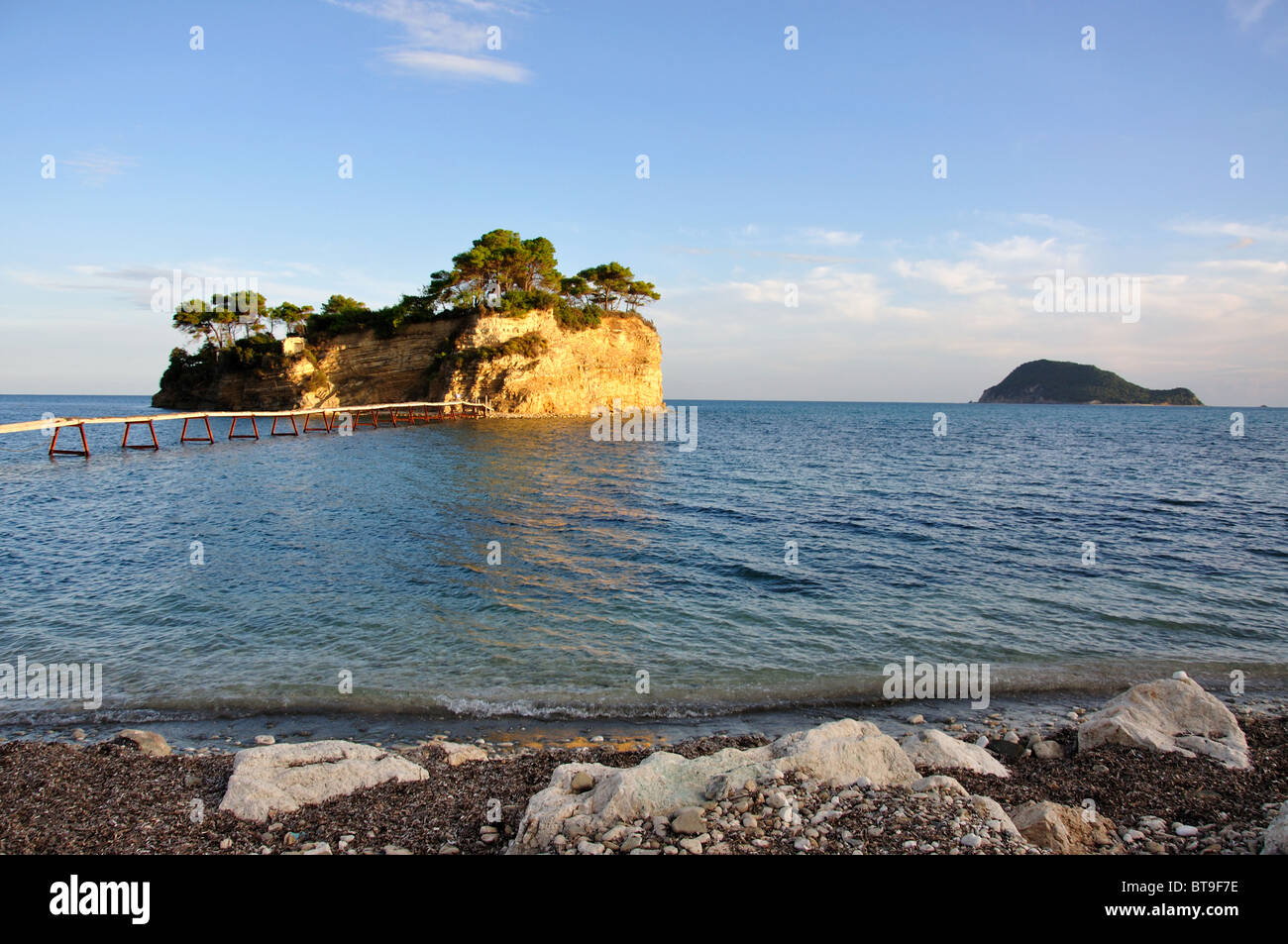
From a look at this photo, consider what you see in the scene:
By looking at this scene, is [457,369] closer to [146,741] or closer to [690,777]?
[146,741]

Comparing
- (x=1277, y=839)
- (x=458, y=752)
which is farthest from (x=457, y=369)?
(x=1277, y=839)

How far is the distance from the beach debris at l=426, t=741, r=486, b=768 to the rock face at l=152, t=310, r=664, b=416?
213ft

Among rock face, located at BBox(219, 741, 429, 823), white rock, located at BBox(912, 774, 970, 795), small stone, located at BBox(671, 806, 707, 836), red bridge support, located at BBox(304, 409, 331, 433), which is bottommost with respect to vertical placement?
rock face, located at BBox(219, 741, 429, 823)

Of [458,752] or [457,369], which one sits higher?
[457,369]

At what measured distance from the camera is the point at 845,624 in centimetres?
1246

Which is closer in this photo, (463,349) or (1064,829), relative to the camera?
(1064,829)

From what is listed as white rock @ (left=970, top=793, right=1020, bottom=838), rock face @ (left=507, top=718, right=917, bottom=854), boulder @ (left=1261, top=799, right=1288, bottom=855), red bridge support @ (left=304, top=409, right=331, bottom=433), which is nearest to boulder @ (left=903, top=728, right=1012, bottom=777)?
rock face @ (left=507, top=718, right=917, bottom=854)

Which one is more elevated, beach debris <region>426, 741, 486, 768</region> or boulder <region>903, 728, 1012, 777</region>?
boulder <region>903, 728, 1012, 777</region>

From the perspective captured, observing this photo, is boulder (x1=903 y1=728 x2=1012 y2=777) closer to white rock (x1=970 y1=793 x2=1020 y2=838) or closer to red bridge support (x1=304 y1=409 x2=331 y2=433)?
white rock (x1=970 y1=793 x2=1020 y2=838)

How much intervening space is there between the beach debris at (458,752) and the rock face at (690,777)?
1649mm

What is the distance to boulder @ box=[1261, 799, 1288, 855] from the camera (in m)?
4.69

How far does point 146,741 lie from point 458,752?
3.69m

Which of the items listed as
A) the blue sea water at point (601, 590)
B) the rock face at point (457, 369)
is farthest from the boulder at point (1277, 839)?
the rock face at point (457, 369)

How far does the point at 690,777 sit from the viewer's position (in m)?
5.90
